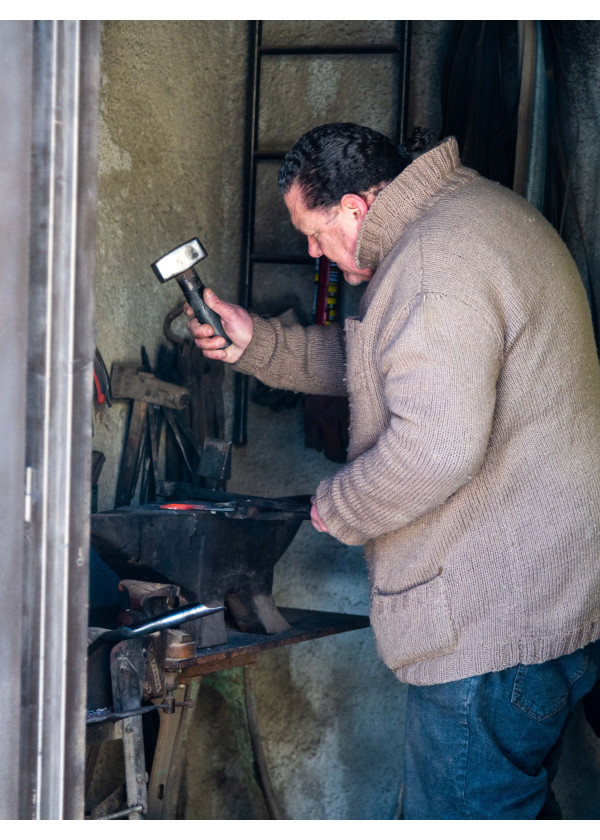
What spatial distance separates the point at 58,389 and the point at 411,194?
86 cm

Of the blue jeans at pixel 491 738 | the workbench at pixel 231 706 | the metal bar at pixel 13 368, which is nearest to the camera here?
the metal bar at pixel 13 368

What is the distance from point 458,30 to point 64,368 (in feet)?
7.26

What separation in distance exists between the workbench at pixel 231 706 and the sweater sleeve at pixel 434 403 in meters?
0.67

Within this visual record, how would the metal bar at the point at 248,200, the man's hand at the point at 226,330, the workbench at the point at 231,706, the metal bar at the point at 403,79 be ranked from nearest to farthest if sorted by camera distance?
the workbench at the point at 231,706
the man's hand at the point at 226,330
the metal bar at the point at 403,79
the metal bar at the point at 248,200

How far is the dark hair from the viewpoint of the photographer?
80.2 inches

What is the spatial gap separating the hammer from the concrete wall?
2.29 feet

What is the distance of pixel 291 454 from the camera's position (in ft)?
11.2

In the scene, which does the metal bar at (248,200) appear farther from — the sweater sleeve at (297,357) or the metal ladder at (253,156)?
the sweater sleeve at (297,357)

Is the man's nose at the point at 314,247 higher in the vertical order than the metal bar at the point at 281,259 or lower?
lower

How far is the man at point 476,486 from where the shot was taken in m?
1.76

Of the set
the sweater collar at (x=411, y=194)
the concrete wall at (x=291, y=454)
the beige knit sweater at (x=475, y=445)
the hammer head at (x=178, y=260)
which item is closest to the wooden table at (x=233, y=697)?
the concrete wall at (x=291, y=454)

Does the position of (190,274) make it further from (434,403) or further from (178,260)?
(434,403)

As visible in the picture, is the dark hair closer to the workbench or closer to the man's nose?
the man's nose

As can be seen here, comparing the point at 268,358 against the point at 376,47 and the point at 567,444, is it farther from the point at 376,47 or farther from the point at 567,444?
the point at 376,47
